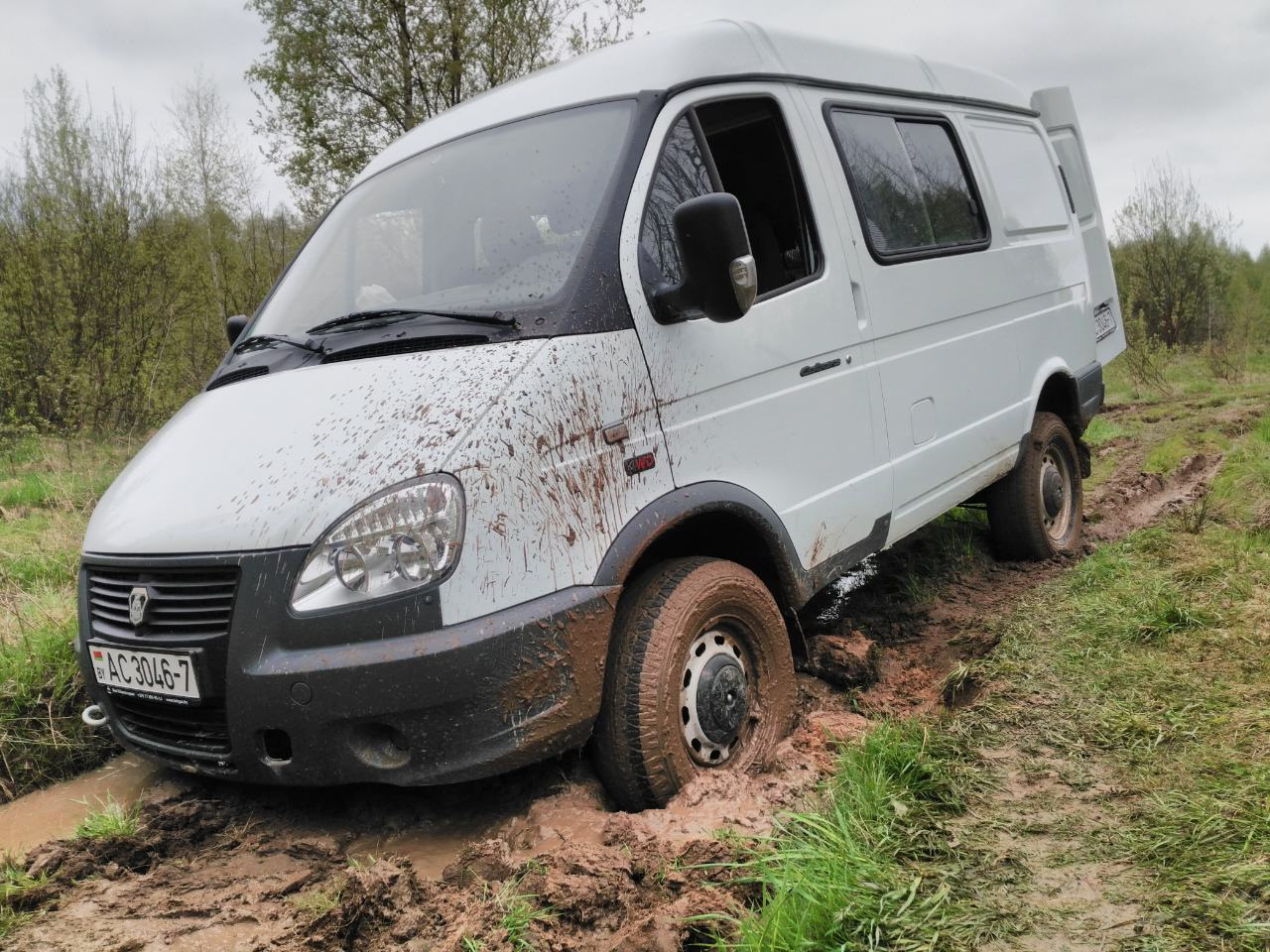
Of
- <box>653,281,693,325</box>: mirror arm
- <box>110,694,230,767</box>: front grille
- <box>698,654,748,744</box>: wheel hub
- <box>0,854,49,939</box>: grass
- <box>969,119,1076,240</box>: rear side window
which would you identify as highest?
<box>969,119,1076,240</box>: rear side window

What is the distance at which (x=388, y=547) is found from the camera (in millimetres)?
2287

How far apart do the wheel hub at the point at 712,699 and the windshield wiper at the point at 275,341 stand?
1.50 metres

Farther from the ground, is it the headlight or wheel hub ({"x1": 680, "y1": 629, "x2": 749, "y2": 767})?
the headlight

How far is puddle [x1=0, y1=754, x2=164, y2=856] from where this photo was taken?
9.61 ft

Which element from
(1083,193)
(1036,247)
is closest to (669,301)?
(1036,247)

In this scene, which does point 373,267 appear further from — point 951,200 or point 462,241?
point 951,200

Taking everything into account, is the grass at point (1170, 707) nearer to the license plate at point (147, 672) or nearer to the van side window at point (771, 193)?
the van side window at point (771, 193)

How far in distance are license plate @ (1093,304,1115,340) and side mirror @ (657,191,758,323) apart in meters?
4.09

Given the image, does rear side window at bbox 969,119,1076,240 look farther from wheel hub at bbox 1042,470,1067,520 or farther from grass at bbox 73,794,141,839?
grass at bbox 73,794,141,839

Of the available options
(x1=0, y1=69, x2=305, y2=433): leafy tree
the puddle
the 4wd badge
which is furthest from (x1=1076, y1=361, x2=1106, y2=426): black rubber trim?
(x1=0, y1=69, x2=305, y2=433): leafy tree

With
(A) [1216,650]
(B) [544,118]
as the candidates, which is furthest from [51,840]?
(A) [1216,650]

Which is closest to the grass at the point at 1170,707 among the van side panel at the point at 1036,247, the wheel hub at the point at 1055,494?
the wheel hub at the point at 1055,494

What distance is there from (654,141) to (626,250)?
429mm

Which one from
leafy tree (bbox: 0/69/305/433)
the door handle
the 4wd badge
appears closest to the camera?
the 4wd badge
